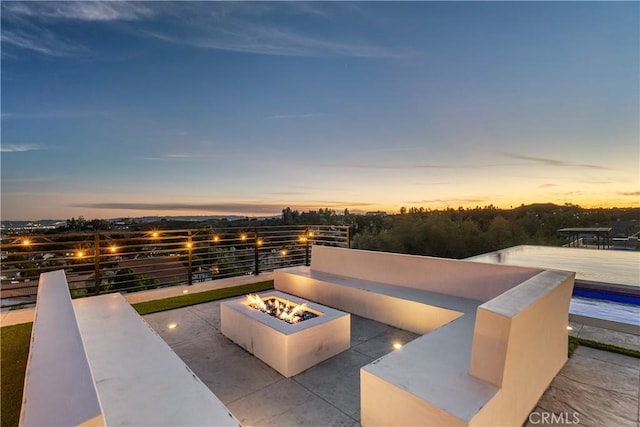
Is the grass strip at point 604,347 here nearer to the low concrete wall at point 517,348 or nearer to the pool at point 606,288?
the pool at point 606,288

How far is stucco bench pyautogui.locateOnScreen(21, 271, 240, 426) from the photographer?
3.34 feet

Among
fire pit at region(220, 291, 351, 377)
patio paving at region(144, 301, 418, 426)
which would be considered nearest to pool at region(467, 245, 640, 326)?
patio paving at region(144, 301, 418, 426)

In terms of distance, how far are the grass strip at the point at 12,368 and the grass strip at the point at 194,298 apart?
132 centimetres

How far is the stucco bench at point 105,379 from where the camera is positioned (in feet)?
3.34

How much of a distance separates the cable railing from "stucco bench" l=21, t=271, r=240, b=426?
7.84 ft

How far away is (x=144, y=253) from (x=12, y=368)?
2.09 metres

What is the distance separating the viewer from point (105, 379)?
6.22 feet

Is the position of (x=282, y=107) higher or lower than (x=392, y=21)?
lower

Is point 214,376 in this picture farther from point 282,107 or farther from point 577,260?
point 577,260

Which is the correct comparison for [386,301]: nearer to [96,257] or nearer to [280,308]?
[280,308]

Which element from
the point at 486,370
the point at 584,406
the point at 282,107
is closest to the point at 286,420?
the point at 486,370

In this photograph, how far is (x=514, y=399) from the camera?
1980mm

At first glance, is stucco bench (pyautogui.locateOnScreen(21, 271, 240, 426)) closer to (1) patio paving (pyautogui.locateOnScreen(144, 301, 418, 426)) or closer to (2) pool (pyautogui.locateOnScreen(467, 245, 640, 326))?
(1) patio paving (pyautogui.locateOnScreen(144, 301, 418, 426))

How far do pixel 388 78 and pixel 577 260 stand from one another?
555cm
